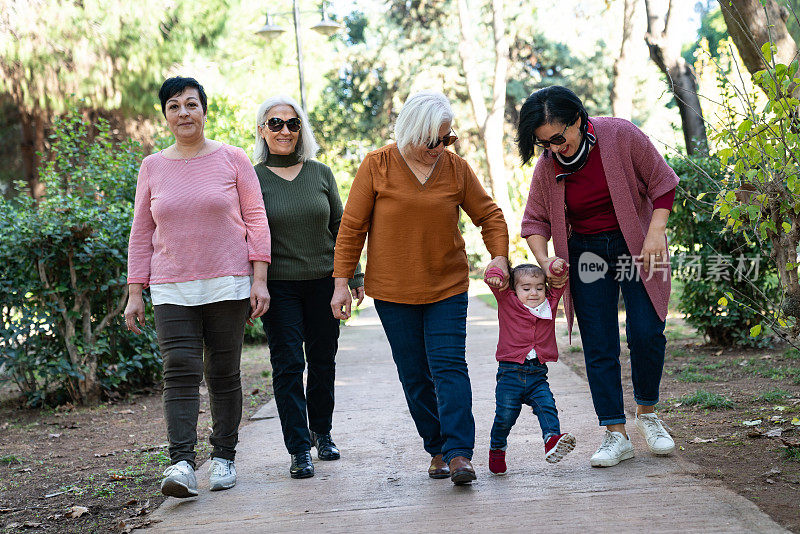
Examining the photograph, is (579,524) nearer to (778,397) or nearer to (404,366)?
(404,366)

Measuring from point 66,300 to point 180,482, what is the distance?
12.7 ft

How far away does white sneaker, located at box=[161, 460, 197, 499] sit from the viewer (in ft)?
13.2

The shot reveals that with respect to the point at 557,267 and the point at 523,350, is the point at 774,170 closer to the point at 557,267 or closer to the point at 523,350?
the point at 557,267

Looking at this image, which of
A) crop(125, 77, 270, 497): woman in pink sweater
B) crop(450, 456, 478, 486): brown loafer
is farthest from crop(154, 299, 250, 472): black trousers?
crop(450, 456, 478, 486): brown loafer

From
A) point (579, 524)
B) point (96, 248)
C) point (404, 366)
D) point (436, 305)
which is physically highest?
point (96, 248)

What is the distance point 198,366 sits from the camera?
14.2ft

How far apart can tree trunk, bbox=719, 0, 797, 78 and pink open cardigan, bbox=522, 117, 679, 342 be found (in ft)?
5.83

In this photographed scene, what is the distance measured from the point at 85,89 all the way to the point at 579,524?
12891mm

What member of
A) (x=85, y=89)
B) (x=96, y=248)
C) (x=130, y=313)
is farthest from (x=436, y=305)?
(x=85, y=89)

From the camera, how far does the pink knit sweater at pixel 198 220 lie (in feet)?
14.1

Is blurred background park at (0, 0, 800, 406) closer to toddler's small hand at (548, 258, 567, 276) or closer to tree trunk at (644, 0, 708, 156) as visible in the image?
tree trunk at (644, 0, 708, 156)

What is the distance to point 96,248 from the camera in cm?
713

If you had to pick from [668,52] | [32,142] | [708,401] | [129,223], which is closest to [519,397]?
[708,401]

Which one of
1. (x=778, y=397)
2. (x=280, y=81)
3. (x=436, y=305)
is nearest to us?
(x=436, y=305)
